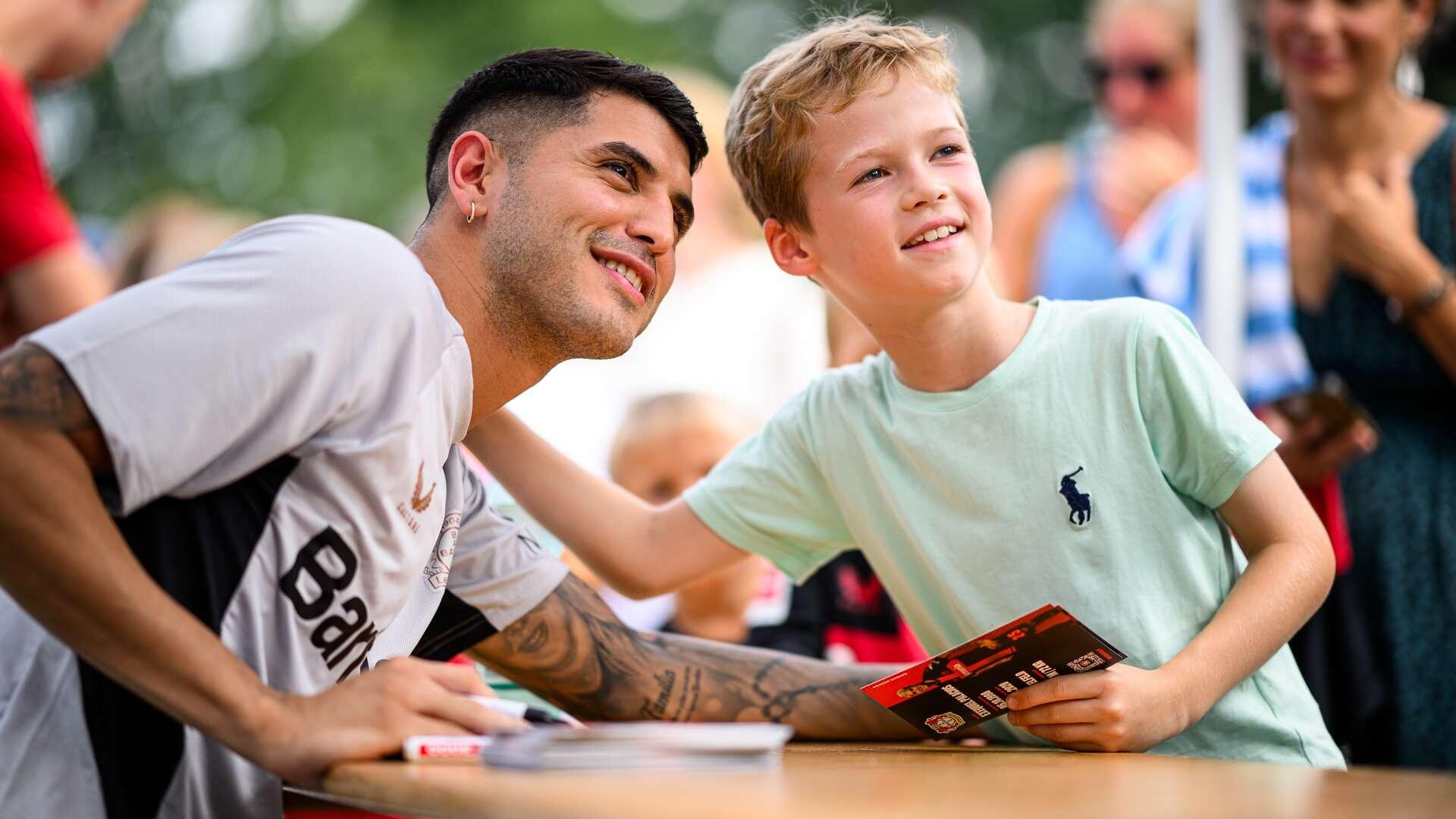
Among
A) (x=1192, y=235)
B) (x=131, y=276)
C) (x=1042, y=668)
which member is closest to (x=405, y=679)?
(x=1042, y=668)

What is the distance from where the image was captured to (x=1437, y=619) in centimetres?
330

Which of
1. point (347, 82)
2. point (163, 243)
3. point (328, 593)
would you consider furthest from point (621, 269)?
point (347, 82)

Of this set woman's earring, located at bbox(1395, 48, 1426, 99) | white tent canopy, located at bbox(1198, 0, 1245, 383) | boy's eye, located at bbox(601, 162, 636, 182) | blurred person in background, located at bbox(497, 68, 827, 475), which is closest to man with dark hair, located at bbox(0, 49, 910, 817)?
boy's eye, located at bbox(601, 162, 636, 182)

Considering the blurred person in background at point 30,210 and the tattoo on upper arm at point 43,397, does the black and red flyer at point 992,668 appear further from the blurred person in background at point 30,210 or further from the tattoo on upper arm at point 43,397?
the blurred person in background at point 30,210

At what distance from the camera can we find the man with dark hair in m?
1.64

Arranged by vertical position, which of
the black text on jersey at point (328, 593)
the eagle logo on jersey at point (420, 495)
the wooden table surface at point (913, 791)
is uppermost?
the eagle logo on jersey at point (420, 495)

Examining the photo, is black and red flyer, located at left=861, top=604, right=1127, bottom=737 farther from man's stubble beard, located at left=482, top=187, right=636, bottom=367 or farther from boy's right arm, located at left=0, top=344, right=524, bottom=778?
man's stubble beard, located at left=482, top=187, right=636, bottom=367

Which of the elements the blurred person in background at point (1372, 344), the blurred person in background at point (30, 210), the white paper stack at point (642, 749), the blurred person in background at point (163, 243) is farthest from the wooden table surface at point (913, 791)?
the blurred person in background at point (163, 243)

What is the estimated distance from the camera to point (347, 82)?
16.3 meters

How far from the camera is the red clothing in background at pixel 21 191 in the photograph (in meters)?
3.64

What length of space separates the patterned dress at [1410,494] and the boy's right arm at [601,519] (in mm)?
1611

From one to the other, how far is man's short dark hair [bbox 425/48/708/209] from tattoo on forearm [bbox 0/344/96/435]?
2.83 ft

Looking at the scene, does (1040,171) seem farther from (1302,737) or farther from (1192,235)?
(1302,737)

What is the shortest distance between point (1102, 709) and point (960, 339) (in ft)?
2.35
